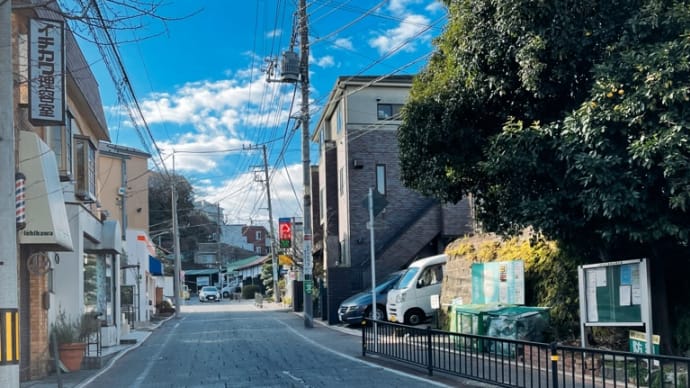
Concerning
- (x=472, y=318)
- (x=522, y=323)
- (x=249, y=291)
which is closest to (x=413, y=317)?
(x=472, y=318)

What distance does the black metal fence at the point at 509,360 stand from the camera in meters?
8.85

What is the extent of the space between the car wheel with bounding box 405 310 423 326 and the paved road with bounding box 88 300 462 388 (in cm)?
200

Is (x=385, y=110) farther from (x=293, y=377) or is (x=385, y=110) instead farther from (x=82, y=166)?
(x=293, y=377)

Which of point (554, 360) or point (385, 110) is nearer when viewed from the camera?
point (554, 360)

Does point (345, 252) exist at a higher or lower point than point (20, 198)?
lower

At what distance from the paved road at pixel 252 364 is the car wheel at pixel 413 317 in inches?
78.8

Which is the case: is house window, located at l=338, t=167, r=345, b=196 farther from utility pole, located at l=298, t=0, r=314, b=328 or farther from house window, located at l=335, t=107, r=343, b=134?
utility pole, located at l=298, t=0, r=314, b=328

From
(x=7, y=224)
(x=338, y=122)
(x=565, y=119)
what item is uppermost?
(x=338, y=122)

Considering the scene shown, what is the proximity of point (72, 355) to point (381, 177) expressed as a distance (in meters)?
19.7

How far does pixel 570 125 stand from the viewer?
400 inches

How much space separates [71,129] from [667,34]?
42.7ft

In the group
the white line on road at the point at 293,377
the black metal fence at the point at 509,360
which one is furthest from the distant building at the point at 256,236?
the white line on road at the point at 293,377

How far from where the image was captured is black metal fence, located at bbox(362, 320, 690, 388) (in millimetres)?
8852

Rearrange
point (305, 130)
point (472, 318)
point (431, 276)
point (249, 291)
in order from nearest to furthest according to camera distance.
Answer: point (472, 318), point (431, 276), point (305, 130), point (249, 291)
